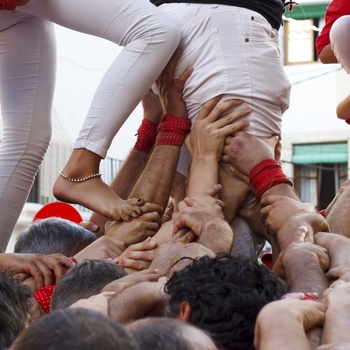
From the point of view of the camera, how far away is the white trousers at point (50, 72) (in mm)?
4039

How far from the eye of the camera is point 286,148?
69.1 ft

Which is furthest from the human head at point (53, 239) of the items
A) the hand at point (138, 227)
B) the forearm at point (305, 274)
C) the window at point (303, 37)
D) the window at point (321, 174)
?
the window at point (321, 174)

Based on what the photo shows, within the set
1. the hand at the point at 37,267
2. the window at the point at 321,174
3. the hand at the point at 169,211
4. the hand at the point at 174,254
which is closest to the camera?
the hand at the point at 174,254

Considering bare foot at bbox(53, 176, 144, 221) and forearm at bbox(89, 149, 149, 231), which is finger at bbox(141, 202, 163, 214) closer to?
bare foot at bbox(53, 176, 144, 221)

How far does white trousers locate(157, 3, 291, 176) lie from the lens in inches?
169

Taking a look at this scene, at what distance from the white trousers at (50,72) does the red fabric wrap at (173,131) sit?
29 centimetres

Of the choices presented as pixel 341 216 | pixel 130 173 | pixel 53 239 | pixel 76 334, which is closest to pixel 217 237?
pixel 341 216

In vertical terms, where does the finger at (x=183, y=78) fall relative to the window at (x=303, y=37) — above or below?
above

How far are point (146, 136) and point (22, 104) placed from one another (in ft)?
1.85

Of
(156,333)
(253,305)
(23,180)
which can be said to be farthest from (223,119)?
(156,333)

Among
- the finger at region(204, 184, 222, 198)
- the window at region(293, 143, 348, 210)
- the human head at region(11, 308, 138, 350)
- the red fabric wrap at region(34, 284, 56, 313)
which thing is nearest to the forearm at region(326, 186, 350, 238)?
the finger at region(204, 184, 222, 198)

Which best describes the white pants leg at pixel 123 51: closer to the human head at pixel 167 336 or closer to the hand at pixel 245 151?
the hand at pixel 245 151

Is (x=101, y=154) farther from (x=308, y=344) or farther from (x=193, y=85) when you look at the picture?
(x=308, y=344)

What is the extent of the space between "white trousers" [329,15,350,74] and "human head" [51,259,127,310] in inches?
68.2
